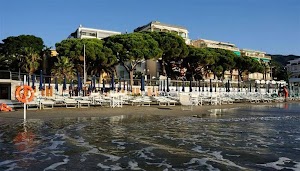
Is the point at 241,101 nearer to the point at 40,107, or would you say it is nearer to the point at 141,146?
the point at 40,107

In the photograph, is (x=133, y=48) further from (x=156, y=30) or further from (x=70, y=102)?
(x=156, y=30)

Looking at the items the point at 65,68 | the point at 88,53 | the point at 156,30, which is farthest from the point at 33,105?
the point at 156,30

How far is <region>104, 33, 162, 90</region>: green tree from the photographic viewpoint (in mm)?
52625

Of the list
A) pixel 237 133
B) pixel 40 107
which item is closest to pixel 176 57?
pixel 40 107

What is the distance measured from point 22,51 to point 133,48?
759 inches

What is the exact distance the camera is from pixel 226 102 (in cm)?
3378

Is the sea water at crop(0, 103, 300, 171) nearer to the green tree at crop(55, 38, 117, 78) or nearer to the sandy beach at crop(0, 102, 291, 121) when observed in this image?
the sandy beach at crop(0, 102, 291, 121)

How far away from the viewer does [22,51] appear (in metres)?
56.0

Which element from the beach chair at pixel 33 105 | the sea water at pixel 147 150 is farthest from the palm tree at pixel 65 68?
the sea water at pixel 147 150

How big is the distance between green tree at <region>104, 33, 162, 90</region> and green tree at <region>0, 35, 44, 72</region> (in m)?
12.9

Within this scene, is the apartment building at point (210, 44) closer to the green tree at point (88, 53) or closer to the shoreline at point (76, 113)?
the green tree at point (88, 53)

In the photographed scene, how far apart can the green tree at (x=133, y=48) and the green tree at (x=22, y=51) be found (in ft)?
42.2

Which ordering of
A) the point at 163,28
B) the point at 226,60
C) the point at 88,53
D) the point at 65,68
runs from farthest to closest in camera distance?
1. the point at 163,28
2. the point at 226,60
3. the point at 88,53
4. the point at 65,68

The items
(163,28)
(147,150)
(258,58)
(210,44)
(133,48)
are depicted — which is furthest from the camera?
(258,58)
